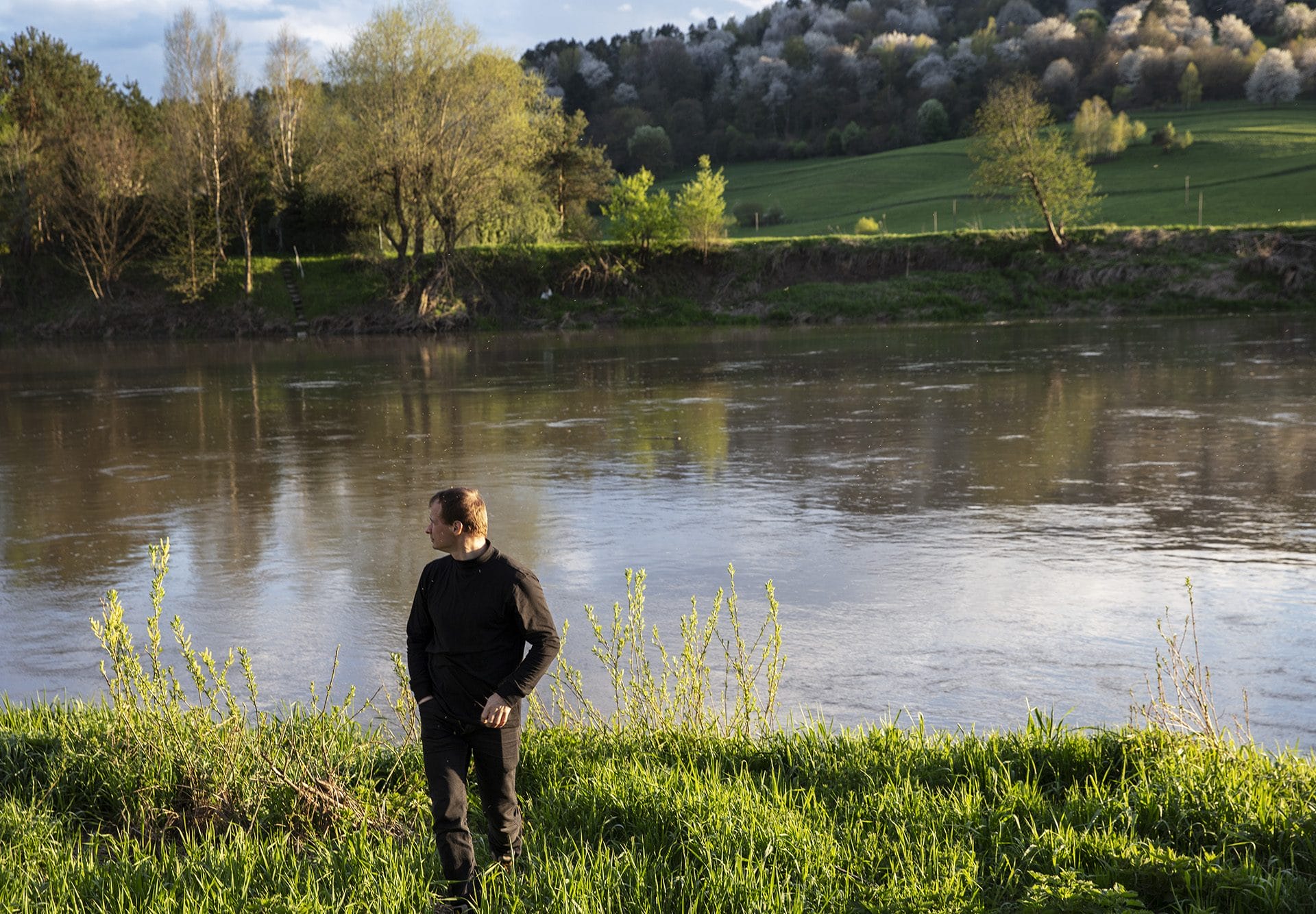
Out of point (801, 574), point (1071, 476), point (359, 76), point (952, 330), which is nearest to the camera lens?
point (801, 574)

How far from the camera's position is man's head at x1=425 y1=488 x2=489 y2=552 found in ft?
15.2

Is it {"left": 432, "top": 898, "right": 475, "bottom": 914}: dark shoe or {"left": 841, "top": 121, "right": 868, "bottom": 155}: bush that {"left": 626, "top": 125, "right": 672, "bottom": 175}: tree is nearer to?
{"left": 841, "top": 121, "right": 868, "bottom": 155}: bush

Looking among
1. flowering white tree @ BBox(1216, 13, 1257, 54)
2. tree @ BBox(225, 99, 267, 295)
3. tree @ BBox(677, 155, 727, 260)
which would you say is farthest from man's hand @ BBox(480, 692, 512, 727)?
flowering white tree @ BBox(1216, 13, 1257, 54)

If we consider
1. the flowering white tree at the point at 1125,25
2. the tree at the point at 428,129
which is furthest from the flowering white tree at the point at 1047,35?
the tree at the point at 428,129

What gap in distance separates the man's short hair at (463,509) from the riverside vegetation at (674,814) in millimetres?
1294

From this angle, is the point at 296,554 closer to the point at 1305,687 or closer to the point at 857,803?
the point at 857,803

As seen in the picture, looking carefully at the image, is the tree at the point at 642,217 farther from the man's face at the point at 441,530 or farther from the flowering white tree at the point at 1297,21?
the flowering white tree at the point at 1297,21

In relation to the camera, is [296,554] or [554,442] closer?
[296,554]

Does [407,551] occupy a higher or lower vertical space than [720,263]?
lower

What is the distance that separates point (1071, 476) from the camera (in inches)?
538

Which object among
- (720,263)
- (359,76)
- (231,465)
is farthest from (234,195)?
Answer: (231,465)

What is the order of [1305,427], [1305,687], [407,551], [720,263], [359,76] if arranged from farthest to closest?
[720,263] < [359,76] < [1305,427] < [407,551] < [1305,687]

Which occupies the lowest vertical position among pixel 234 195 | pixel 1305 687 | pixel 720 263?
pixel 1305 687

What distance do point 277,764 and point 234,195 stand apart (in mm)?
53682
